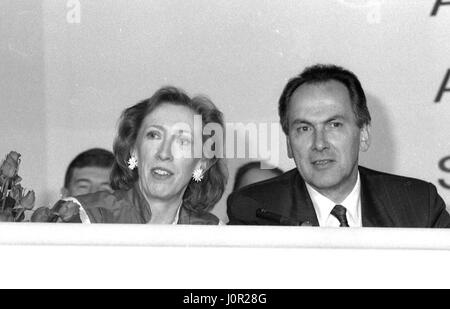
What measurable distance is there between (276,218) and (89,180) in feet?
2.03

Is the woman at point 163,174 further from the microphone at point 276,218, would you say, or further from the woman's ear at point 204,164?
the microphone at point 276,218

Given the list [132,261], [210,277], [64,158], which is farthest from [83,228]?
[64,158]

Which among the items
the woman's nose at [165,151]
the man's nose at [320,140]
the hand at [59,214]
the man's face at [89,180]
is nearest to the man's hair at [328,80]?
the man's nose at [320,140]

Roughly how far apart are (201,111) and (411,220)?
2.38 ft

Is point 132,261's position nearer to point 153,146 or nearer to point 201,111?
point 153,146

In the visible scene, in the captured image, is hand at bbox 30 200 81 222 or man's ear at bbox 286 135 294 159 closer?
hand at bbox 30 200 81 222

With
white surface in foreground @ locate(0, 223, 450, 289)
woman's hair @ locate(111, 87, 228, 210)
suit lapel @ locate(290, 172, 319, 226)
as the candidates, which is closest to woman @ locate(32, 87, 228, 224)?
woman's hair @ locate(111, 87, 228, 210)

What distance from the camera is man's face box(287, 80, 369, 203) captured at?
255 centimetres

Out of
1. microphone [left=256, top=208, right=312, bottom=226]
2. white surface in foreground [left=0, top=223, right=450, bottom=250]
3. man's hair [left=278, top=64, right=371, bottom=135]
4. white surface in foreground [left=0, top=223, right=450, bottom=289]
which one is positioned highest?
man's hair [left=278, top=64, right=371, bottom=135]

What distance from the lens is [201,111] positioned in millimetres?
2695

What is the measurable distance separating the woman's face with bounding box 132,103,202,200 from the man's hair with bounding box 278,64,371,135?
0.96 feet

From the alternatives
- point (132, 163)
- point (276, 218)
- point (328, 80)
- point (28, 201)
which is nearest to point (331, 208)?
point (276, 218)

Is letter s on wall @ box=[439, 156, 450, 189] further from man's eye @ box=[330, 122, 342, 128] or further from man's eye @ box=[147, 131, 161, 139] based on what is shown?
man's eye @ box=[147, 131, 161, 139]

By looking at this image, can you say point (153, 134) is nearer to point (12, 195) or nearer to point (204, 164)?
point (204, 164)
